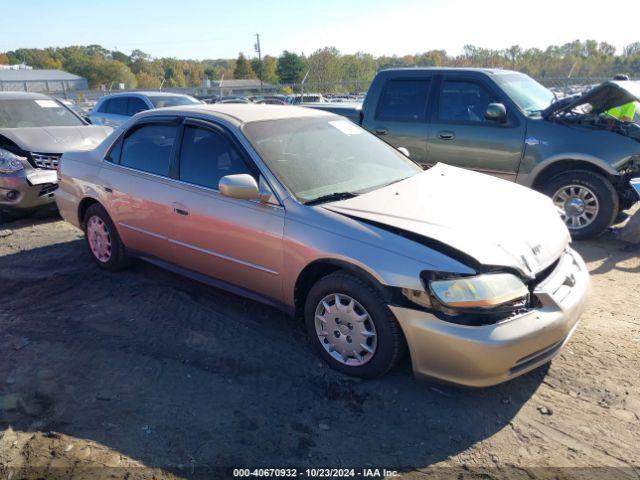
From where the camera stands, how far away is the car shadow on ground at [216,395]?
267cm

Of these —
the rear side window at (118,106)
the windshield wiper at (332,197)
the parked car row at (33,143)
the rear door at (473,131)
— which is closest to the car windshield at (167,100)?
the rear side window at (118,106)

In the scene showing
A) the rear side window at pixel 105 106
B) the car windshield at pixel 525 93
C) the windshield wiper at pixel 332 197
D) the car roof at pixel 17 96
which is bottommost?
the rear side window at pixel 105 106

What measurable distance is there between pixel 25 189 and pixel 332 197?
5.15 m

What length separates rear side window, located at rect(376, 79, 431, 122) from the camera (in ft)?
22.7

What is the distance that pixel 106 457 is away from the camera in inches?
103

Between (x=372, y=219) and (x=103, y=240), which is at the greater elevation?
(x=372, y=219)

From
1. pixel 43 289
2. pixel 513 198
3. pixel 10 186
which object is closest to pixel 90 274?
pixel 43 289

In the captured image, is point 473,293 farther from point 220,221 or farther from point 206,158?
point 206,158

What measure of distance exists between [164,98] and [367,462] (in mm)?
11446

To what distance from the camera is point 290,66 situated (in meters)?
58.5

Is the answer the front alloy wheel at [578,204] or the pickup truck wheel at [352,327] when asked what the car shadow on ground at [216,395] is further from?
the front alloy wheel at [578,204]

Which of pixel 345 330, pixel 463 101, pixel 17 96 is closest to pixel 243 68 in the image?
pixel 17 96

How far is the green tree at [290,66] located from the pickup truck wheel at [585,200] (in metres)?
50.1

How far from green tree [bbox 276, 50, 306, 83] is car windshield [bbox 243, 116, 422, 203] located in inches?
2020
